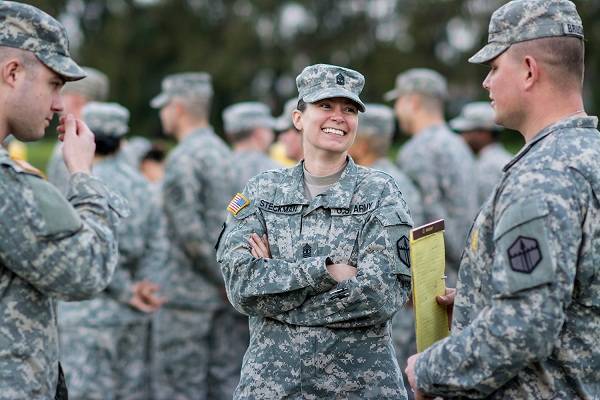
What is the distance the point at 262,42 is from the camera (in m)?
34.4

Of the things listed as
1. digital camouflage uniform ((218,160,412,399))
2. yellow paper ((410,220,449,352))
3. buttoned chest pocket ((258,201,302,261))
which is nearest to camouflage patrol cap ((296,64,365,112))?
digital camouflage uniform ((218,160,412,399))

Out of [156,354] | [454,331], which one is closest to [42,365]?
[454,331]

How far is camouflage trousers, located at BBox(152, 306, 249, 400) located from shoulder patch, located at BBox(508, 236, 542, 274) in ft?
17.0

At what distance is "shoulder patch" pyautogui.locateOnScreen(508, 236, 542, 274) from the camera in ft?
9.36

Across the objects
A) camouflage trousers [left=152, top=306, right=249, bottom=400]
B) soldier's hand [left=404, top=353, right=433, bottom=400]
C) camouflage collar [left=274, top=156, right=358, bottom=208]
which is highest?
camouflage collar [left=274, top=156, right=358, bottom=208]

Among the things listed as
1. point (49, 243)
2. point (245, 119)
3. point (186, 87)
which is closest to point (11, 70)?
point (49, 243)

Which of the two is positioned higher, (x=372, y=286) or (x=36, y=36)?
(x=36, y=36)

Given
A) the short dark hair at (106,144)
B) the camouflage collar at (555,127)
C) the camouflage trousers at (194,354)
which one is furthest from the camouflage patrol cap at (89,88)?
the camouflage collar at (555,127)

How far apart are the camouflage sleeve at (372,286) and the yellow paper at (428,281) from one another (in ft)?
1.20

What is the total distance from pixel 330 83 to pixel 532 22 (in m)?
1.28

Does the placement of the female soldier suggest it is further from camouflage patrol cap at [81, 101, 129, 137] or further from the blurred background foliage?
the blurred background foliage

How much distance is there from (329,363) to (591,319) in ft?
4.24

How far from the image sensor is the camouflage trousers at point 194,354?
25.7 ft

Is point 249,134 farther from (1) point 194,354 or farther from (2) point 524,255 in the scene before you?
(2) point 524,255
